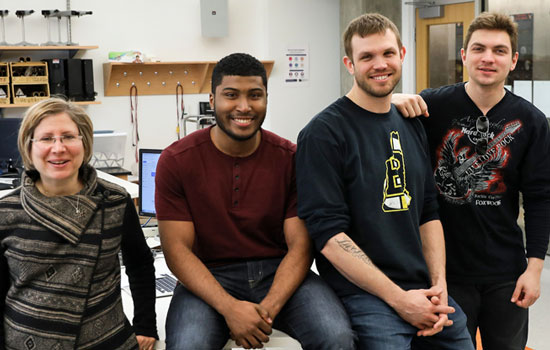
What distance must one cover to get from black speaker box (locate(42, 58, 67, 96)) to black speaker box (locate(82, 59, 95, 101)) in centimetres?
18

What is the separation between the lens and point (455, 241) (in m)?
2.19

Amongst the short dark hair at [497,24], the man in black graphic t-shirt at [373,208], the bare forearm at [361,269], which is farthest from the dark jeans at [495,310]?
the short dark hair at [497,24]

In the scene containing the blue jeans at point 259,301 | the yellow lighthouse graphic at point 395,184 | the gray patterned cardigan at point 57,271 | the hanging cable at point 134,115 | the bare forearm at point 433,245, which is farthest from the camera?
the hanging cable at point 134,115

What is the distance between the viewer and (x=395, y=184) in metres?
1.97

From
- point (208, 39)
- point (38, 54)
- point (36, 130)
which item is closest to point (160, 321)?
point (36, 130)

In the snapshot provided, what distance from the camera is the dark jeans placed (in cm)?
218

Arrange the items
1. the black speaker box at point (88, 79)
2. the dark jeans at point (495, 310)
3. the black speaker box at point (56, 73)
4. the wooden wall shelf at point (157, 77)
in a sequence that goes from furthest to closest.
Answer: the wooden wall shelf at point (157, 77) < the black speaker box at point (88, 79) < the black speaker box at point (56, 73) < the dark jeans at point (495, 310)

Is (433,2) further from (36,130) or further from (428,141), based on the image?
(36,130)

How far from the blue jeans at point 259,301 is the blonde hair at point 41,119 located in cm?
54

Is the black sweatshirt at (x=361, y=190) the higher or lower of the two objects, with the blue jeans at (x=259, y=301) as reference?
higher

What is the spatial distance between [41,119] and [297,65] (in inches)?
213

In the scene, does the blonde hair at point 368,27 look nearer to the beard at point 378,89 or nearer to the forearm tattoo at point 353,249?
the beard at point 378,89

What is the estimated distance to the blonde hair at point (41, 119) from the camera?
1718 mm

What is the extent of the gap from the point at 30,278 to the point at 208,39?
17.2 ft
